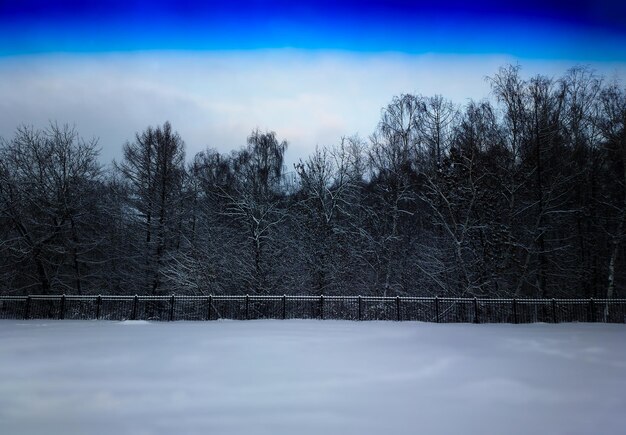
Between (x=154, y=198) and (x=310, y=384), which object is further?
(x=154, y=198)

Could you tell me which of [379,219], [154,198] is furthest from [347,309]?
[154,198]

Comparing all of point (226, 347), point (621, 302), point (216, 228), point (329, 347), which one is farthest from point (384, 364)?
point (216, 228)

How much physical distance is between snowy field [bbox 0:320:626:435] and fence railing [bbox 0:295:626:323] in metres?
6.00

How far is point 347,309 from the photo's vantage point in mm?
19891

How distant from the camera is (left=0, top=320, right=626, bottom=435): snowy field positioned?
216 inches

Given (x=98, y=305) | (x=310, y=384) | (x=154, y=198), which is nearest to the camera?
(x=310, y=384)

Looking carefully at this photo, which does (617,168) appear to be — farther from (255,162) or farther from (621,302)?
(255,162)

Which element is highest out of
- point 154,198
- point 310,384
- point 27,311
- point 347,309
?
point 154,198

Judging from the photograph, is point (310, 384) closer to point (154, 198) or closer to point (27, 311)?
point (27, 311)

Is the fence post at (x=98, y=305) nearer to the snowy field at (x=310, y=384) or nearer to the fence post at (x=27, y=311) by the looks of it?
the fence post at (x=27, y=311)

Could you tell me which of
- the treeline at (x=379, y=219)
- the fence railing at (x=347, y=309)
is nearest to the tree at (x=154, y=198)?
the treeline at (x=379, y=219)

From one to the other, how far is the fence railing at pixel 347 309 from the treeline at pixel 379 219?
3.10m

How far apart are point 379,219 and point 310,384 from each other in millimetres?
22604

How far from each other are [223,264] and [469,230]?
15377 mm
